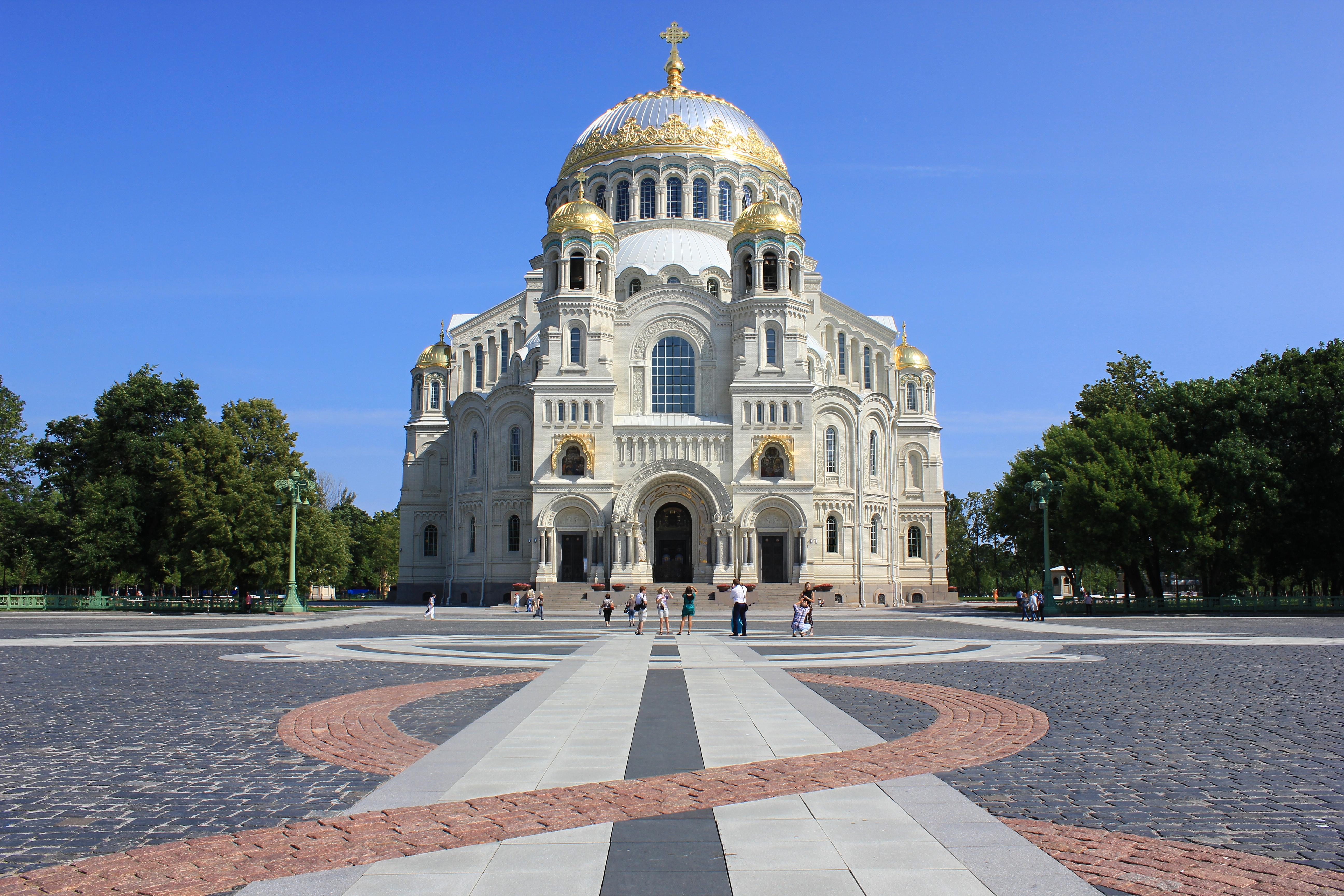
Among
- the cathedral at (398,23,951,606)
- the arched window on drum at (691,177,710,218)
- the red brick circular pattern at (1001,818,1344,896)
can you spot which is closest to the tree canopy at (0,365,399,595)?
Result: the cathedral at (398,23,951,606)

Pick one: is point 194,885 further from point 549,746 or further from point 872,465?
point 872,465

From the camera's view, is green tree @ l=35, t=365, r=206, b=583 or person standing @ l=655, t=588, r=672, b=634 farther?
green tree @ l=35, t=365, r=206, b=583

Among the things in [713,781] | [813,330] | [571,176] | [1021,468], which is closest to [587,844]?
[713,781]

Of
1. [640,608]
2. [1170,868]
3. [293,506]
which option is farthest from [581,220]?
[1170,868]

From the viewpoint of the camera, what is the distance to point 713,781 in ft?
25.4

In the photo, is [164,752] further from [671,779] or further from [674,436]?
[674,436]

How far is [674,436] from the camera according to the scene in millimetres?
53406

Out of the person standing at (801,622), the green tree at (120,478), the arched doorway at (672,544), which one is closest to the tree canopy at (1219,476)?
the arched doorway at (672,544)

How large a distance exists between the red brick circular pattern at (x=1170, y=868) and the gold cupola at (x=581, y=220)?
5141 cm

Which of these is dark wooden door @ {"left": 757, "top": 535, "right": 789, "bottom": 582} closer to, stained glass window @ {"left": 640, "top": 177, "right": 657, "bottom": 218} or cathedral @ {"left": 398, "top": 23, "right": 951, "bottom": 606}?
cathedral @ {"left": 398, "top": 23, "right": 951, "bottom": 606}

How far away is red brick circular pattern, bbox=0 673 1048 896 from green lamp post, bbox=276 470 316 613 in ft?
123

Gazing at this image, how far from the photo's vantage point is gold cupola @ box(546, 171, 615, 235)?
181ft

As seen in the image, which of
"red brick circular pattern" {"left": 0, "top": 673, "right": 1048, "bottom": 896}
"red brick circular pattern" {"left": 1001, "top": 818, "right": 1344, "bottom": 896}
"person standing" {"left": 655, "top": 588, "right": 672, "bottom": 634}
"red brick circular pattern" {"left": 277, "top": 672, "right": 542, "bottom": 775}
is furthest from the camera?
"person standing" {"left": 655, "top": 588, "right": 672, "bottom": 634}

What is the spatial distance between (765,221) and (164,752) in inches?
1965
